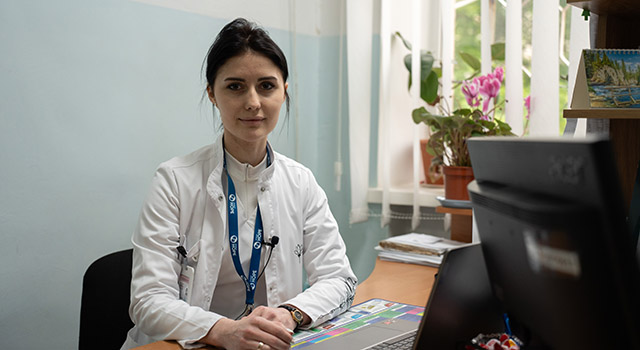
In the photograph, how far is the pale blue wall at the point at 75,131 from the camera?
1.74m

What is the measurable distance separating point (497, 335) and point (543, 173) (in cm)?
35

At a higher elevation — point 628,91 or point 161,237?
point 628,91

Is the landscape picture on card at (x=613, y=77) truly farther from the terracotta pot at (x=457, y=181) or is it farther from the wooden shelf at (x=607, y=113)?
the terracotta pot at (x=457, y=181)

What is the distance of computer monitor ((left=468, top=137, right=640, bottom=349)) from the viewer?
0.56m

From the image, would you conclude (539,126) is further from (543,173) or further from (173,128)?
(543,173)

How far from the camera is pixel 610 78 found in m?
1.32

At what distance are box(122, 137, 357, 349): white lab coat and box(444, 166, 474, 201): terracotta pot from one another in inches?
21.8

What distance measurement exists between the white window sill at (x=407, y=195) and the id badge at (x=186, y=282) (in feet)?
4.26

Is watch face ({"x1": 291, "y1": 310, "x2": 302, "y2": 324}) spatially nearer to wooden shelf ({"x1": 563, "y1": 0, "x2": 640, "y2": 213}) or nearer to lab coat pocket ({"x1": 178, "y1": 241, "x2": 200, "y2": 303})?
lab coat pocket ({"x1": 178, "y1": 241, "x2": 200, "y2": 303})

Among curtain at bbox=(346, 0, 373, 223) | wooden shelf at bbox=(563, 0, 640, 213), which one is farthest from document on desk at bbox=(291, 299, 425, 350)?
curtain at bbox=(346, 0, 373, 223)

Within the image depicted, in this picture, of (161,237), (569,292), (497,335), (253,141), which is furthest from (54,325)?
(569,292)

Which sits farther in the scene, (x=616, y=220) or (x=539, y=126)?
(x=539, y=126)

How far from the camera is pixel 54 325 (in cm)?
187

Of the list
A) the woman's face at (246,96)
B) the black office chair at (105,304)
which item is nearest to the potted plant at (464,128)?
the woman's face at (246,96)
